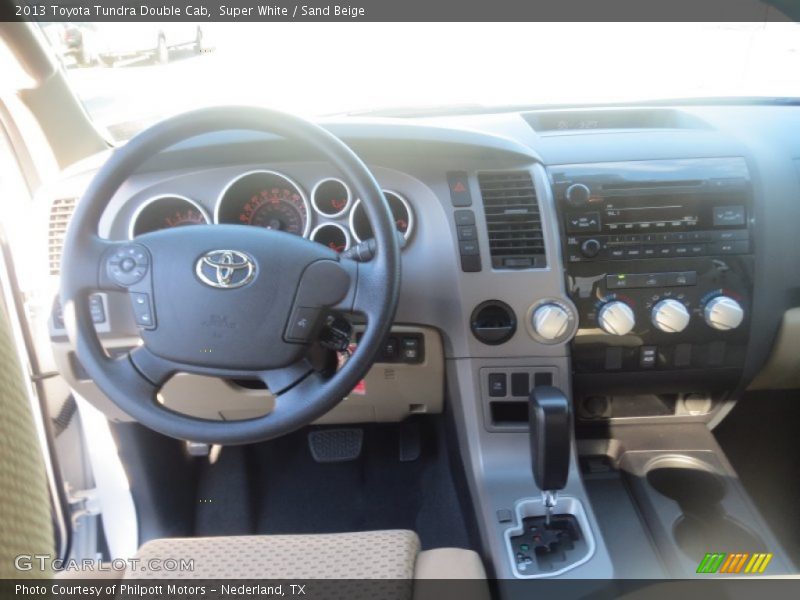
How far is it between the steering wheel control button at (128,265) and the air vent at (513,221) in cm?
85

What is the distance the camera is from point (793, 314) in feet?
6.21

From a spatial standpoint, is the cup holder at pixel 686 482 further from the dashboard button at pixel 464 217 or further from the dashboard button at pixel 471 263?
the dashboard button at pixel 464 217

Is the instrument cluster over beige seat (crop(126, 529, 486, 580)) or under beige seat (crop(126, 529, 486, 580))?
over

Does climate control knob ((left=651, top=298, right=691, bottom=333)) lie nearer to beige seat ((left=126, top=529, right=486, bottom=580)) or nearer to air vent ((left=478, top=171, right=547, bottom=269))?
air vent ((left=478, top=171, right=547, bottom=269))

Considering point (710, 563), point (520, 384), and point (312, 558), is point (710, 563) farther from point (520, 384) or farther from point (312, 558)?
point (312, 558)

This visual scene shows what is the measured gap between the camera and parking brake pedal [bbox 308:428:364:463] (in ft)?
7.86

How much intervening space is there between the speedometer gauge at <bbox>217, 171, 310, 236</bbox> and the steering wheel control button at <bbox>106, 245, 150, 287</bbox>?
1.15ft

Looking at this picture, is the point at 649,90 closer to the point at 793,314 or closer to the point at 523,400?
the point at 793,314

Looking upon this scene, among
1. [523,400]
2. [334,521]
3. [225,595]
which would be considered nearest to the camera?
[225,595]

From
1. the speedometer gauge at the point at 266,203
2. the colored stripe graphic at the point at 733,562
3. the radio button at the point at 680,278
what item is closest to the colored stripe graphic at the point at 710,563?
the colored stripe graphic at the point at 733,562

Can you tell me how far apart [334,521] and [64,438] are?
0.95 meters

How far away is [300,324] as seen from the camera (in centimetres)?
135

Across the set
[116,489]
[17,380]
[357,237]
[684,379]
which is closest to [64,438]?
[116,489]

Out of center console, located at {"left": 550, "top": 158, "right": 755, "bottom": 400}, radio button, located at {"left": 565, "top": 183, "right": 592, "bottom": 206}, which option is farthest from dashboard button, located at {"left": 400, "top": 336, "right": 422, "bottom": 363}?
radio button, located at {"left": 565, "top": 183, "right": 592, "bottom": 206}
